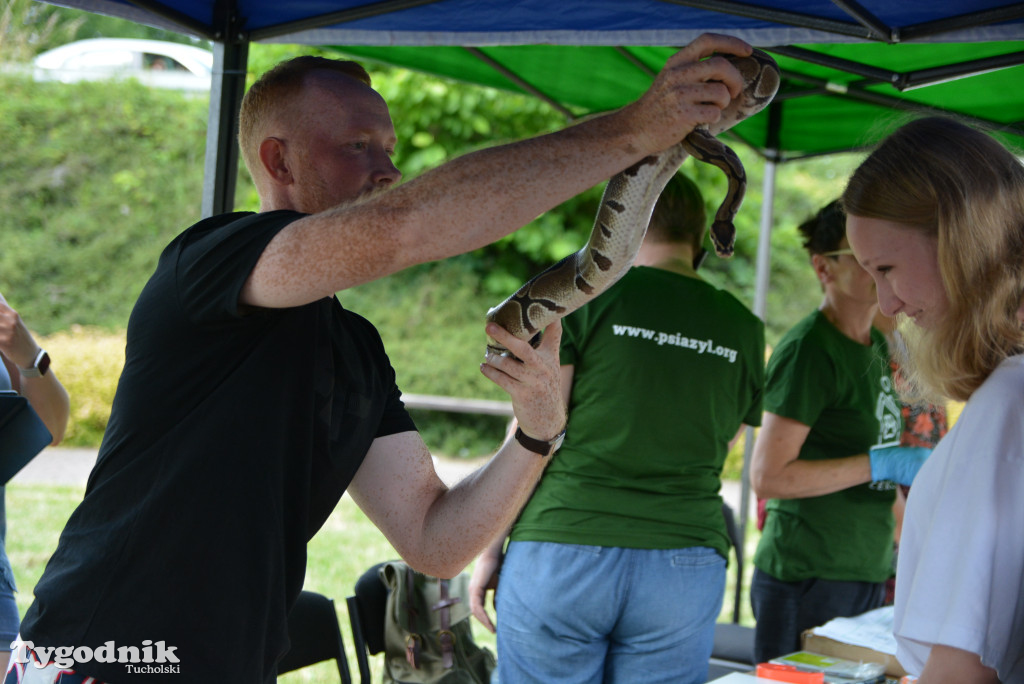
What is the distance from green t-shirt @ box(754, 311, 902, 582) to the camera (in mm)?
3627

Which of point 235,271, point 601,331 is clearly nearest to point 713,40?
point 235,271

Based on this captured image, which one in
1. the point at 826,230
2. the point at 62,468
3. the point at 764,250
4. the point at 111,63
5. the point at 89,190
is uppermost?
the point at 111,63

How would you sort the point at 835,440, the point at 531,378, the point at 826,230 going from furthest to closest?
the point at 826,230 → the point at 835,440 → the point at 531,378

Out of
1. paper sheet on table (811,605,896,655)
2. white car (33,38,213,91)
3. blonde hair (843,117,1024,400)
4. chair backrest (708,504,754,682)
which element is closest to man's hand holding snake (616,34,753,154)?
blonde hair (843,117,1024,400)

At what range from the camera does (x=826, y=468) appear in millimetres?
3576

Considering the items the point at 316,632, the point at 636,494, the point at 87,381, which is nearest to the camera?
the point at 636,494

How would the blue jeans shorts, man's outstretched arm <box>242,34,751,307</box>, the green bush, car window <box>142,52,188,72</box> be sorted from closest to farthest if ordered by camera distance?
1. man's outstretched arm <box>242,34,751,307</box>
2. the blue jeans shorts
3. the green bush
4. car window <box>142,52,188,72</box>

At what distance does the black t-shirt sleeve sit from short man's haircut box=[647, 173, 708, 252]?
1860mm

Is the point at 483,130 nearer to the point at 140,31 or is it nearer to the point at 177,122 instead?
the point at 177,122

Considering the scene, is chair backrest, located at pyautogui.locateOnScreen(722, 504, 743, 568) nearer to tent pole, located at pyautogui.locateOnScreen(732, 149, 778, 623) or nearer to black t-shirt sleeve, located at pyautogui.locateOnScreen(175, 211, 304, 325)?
tent pole, located at pyautogui.locateOnScreen(732, 149, 778, 623)

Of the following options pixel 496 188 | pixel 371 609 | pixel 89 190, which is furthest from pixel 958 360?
pixel 89 190

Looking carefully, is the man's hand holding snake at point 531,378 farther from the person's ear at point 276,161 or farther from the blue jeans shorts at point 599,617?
the blue jeans shorts at point 599,617

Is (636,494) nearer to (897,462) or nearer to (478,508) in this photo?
(897,462)

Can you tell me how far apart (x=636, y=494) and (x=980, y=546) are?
1632mm
